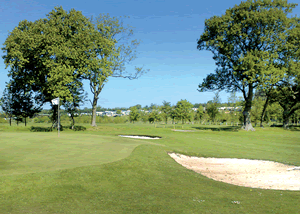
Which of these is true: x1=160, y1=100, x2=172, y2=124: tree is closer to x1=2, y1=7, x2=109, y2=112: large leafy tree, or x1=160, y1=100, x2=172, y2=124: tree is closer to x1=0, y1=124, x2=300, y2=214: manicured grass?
x1=2, y1=7, x2=109, y2=112: large leafy tree

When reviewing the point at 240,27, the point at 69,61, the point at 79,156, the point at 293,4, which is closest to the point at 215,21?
the point at 240,27

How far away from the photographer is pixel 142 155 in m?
14.4

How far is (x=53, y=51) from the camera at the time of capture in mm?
33875

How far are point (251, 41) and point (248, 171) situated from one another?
34.1 meters

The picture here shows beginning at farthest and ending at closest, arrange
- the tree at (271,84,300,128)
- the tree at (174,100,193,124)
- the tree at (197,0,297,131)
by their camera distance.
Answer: the tree at (174,100,193,124), the tree at (271,84,300,128), the tree at (197,0,297,131)

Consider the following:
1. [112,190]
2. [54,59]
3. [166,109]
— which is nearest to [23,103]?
[54,59]

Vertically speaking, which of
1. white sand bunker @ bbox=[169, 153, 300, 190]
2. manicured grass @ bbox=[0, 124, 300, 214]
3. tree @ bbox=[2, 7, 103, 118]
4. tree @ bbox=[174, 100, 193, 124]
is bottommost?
white sand bunker @ bbox=[169, 153, 300, 190]

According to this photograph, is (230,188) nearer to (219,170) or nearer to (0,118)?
(219,170)

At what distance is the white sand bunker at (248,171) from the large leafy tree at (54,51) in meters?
23.3

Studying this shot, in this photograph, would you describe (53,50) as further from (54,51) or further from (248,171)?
(248,171)

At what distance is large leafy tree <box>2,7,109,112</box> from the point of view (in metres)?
33.2

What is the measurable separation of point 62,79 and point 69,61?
3.66 meters

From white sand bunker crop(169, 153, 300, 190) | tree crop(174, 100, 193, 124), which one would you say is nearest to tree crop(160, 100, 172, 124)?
tree crop(174, 100, 193, 124)

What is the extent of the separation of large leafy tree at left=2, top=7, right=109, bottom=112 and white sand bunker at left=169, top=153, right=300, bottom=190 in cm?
2327
